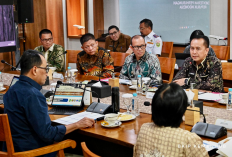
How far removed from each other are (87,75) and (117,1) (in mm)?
4093

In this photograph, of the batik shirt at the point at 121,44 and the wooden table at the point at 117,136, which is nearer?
the wooden table at the point at 117,136

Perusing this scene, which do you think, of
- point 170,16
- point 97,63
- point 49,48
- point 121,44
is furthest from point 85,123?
point 170,16

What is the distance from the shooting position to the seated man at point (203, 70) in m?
3.03

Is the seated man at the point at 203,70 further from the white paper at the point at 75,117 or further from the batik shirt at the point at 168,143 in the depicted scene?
the batik shirt at the point at 168,143

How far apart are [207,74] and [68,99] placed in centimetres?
142

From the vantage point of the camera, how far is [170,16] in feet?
22.2

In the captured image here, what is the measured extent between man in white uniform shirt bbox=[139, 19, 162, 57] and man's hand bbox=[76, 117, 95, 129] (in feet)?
12.3

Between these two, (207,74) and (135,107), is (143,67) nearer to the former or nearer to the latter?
(207,74)

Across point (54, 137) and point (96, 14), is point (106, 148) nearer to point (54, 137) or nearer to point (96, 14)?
point (54, 137)

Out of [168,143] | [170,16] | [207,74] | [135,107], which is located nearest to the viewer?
[168,143]

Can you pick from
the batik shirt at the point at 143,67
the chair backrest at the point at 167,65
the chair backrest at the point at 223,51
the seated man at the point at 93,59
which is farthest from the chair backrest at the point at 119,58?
the chair backrest at the point at 223,51

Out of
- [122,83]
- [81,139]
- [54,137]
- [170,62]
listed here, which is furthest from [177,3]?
[54,137]

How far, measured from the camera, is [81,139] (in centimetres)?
258

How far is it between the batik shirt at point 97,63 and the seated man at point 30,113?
6.30 feet
